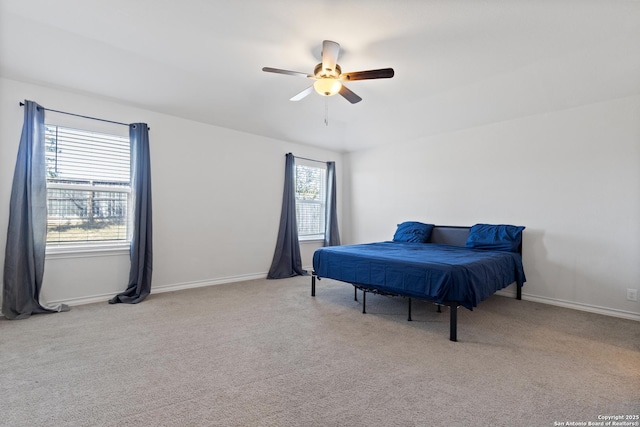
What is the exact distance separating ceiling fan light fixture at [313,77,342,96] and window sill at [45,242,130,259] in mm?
3004

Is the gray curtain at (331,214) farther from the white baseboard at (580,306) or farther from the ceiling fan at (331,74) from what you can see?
the ceiling fan at (331,74)

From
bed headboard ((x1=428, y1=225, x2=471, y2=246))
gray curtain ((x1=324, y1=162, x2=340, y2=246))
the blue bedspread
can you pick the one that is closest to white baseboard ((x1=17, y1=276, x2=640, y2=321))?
the blue bedspread

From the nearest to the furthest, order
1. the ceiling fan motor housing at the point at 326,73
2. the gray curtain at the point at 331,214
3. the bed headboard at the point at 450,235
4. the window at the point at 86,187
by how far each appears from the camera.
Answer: the ceiling fan motor housing at the point at 326,73, the window at the point at 86,187, the bed headboard at the point at 450,235, the gray curtain at the point at 331,214

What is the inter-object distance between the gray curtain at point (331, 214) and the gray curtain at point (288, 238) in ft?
2.67

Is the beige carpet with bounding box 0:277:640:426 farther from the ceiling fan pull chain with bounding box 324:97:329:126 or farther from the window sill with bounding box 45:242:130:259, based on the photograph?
the ceiling fan pull chain with bounding box 324:97:329:126

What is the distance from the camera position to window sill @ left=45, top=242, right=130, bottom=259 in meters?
3.27

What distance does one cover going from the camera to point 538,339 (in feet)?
8.48

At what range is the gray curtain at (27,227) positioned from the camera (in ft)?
9.66

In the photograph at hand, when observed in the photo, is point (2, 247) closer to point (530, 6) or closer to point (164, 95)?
point (164, 95)

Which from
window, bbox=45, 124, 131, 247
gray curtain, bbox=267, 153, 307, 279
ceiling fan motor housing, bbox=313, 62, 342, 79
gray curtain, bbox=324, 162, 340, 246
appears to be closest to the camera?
ceiling fan motor housing, bbox=313, 62, 342, 79

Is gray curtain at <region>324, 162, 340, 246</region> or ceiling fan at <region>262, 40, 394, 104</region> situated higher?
ceiling fan at <region>262, 40, 394, 104</region>

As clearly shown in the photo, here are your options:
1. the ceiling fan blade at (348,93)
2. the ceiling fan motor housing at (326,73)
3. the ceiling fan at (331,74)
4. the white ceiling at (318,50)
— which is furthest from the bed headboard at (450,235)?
the ceiling fan motor housing at (326,73)

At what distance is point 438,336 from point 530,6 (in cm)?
270

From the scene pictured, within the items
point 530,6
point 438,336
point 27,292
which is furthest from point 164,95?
point 438,336
